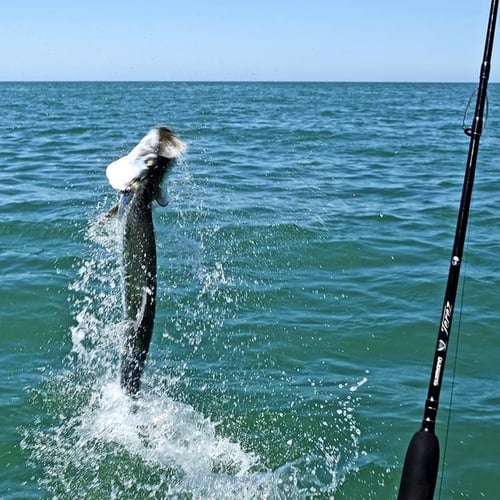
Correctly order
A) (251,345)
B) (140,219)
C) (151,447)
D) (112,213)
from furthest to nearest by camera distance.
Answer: (251,345)
(151,447)
(112,213)
(140,219)

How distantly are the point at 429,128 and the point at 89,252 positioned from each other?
20.7 metres

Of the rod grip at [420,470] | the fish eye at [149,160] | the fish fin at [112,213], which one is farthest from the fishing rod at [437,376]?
the fish fin at [112,213]

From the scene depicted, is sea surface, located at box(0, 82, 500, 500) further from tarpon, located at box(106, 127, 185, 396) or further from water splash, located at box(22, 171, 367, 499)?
tarpon, located at box(106, 127, 185, 396)

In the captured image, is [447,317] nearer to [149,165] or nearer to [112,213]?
[149,165]

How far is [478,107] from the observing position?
168 inches

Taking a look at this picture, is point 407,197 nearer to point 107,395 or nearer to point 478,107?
point 107,395

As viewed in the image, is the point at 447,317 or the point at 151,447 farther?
the point at 151,447

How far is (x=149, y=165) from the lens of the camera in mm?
Answer: 5184

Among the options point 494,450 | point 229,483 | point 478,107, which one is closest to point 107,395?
point 229,483

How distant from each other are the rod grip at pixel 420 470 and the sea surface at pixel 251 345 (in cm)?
201

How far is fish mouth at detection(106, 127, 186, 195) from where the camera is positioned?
514cm

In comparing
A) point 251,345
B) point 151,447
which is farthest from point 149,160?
point 251,345

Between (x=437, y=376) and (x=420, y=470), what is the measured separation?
0.51 m

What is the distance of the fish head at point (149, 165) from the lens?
16.9ft
